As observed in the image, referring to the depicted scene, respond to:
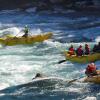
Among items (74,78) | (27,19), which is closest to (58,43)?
(74,78)

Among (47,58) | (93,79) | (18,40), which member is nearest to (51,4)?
(18,40)

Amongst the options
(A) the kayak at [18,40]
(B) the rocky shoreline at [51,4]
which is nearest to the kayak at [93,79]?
(A) the kayak at [18,40]

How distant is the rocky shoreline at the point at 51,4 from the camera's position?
1974 inches

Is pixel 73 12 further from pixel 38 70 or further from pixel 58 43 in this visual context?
pixel 38 70

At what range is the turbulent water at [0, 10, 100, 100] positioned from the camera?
2023 centimetres

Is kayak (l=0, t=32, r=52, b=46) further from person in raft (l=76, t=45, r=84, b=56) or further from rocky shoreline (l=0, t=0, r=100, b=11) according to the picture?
rocky shoreline (l=0, t=0, r=100, b=11)

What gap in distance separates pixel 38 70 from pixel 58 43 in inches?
321

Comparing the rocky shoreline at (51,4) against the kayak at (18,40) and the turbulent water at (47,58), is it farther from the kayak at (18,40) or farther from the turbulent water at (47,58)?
the kayak at (18,40)

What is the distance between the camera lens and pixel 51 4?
5300 centimetres

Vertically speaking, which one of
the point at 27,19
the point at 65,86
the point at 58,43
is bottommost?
the point at 65,86

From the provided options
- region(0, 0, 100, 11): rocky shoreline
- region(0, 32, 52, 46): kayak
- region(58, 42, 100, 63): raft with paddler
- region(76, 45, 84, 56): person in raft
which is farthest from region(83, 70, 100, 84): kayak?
region(0, 0, 100, 11): rocky shoreline

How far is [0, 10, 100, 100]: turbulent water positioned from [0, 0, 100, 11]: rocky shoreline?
8.29 ft

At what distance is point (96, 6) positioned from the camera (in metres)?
49.8

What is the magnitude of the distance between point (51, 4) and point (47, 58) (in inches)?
1036
